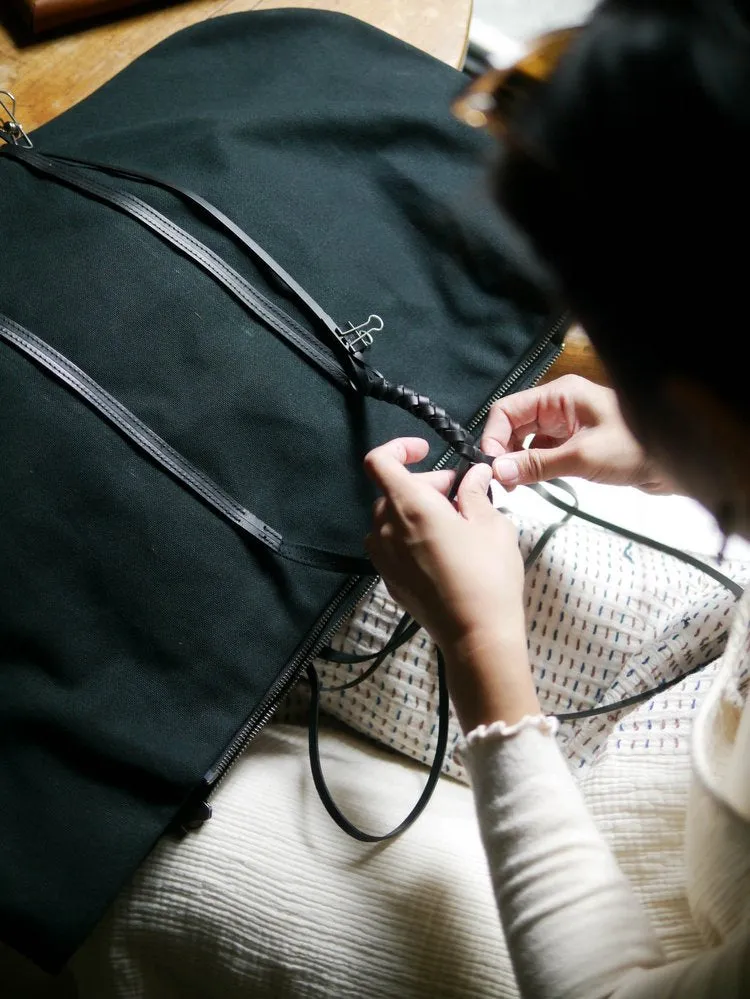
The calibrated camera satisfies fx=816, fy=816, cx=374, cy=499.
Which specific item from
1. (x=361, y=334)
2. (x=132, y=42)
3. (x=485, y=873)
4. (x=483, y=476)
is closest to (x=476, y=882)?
(x=485, y=873)

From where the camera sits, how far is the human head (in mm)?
235

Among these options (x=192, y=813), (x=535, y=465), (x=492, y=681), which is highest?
(x=535, y=465)

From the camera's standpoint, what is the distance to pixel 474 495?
1.69 feet

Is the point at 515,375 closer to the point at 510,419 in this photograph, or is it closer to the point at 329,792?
the point at 510,419

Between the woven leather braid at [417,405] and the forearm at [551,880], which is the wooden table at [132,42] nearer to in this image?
the woven leather braid at [417,405]

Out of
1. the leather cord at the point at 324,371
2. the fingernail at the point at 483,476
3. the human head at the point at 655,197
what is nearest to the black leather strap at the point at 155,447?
the leather cord at the point at 324,371

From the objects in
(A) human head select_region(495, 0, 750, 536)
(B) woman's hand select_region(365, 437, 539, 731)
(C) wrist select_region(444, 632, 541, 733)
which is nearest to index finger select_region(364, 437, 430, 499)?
(B) woman's hand select_region(365, 437, 539, 731)

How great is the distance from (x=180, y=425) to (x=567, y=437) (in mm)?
292

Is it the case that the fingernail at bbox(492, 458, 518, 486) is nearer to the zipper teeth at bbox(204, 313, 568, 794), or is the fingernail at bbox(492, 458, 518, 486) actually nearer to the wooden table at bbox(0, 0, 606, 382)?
the zipper teeth at bbox(204, 313, 568, 794)

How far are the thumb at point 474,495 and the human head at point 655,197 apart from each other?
0.22m

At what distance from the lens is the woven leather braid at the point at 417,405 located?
0.54 meters

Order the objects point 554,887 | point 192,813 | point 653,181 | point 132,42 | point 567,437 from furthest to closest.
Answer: point 132,42
point 567,437
point 192,813
point 554,887
point 653,181

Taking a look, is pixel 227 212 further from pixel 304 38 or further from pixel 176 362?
pixel 304 38

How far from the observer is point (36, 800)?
0.47m
